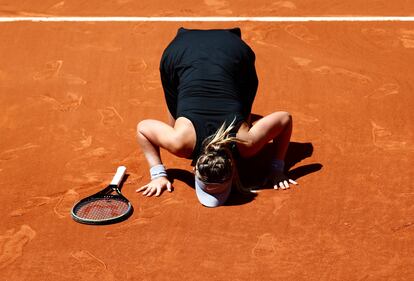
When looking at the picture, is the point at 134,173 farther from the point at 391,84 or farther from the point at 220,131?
the point at 391,84

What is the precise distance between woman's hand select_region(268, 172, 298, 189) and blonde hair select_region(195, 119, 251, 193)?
539mm

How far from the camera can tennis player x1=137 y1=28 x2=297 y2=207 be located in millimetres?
6617

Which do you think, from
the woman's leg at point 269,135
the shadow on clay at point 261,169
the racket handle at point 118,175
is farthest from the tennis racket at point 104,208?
the woman's leg at point 269,135

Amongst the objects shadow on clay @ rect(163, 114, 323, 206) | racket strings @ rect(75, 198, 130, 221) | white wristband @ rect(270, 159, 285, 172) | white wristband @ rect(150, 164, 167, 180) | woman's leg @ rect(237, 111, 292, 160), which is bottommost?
shadow on clay @ rect(163, 114, 323, 206)

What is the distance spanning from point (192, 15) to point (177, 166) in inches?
127

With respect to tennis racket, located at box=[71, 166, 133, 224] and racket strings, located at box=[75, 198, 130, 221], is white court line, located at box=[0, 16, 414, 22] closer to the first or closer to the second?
tennis racket, located at box=[71, 166, 133, 224]

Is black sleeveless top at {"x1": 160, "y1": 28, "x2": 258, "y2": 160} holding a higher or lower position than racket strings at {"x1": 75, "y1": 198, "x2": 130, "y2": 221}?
higher

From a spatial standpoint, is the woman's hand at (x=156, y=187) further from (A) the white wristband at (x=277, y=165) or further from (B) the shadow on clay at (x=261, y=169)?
(A) the white wristband at (x=277, y=165)

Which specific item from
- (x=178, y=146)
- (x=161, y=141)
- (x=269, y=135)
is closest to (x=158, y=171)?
(x=161, y=141)

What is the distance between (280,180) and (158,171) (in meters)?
0.99

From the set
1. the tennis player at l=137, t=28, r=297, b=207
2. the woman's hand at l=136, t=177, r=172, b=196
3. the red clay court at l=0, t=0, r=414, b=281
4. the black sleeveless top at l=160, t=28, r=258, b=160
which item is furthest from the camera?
the woman's hand at l=136, t=177, r=172, b=196

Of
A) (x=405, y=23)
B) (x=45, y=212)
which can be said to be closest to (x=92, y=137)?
(x=45, y=212)

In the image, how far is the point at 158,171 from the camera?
7.09 metres

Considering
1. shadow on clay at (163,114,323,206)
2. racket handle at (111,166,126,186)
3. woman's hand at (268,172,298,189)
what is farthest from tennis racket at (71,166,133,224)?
woman's hand at (268,172,298,189)
